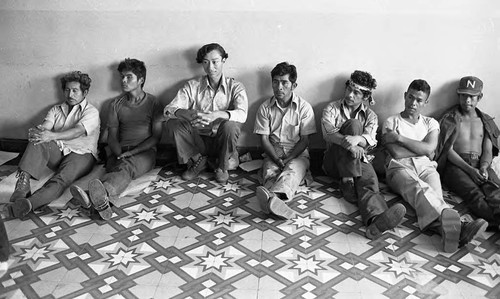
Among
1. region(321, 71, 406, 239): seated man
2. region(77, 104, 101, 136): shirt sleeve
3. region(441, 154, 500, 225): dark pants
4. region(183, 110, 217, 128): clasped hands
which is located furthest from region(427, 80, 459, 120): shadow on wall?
region(77, 104, 101, 136): shirt sleeve

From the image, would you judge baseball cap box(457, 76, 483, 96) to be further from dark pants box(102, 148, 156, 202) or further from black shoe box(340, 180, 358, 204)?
dark pants box(102, 148, 156, 202)

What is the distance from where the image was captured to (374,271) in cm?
260

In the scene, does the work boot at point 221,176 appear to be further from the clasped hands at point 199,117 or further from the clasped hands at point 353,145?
the clasped hands at point 353,145

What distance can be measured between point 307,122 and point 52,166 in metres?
1.91

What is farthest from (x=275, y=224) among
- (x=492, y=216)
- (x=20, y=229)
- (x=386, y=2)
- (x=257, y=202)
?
(x=386, y=2)

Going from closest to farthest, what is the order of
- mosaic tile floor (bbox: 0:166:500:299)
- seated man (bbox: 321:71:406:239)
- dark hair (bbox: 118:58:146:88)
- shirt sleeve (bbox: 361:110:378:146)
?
1. mosaic tile floor (bbox: 0:166:500:299)
2. seated man (bbox: 321:71:406:239)
3. shirt sleeve (bbox: 361:110:378:146)
4. dark hair (bbox: 118:58:146:88)

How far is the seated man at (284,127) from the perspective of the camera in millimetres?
3566

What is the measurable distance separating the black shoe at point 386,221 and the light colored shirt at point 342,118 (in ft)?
2.77

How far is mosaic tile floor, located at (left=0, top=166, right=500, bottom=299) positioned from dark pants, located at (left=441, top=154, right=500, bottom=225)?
0.38 feet

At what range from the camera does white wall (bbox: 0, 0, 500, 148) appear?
143 inches

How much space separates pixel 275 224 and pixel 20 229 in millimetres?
1572

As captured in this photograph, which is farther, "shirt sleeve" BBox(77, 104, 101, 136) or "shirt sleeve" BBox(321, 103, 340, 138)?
"shirt sleeve" BBox(77, 104, 101, 136)

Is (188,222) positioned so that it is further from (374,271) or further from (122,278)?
(374,271)

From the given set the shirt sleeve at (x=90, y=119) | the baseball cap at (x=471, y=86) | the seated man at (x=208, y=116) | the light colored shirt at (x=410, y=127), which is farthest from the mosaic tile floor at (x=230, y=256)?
the baseball cap at (x=471, y=86)
